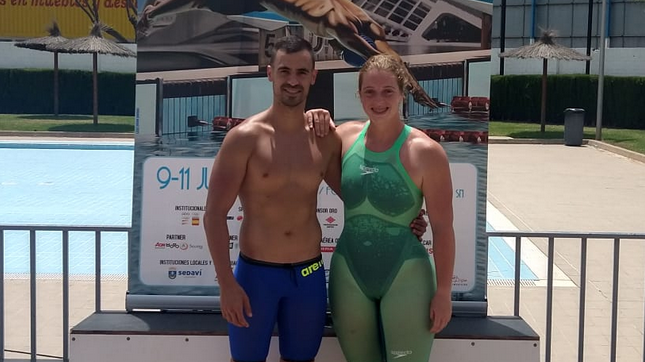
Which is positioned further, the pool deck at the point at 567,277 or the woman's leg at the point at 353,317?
the pool deck at the point at 567,277

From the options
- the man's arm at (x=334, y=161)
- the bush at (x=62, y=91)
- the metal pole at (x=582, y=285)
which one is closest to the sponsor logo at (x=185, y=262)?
the man's arm at (x=334, y=161)

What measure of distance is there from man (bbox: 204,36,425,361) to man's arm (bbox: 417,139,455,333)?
455mm

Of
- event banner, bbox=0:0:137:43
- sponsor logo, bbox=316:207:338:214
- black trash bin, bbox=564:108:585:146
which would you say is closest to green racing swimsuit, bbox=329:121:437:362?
sponsor logo, bbox=316:207:338:214

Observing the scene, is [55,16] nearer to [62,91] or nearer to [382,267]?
[62,91]

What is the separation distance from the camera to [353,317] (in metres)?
3.33

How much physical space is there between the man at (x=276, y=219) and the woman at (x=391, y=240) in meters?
0.14

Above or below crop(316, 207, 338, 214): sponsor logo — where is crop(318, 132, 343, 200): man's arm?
above

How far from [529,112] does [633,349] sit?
28663 mm

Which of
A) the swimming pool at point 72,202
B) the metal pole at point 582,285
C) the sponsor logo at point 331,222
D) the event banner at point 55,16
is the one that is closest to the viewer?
the sponsor logo at point 331,222

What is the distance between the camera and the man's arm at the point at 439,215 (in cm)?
323

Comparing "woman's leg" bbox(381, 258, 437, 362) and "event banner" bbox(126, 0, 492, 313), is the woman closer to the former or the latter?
"woman's leg" bbox(381, 258, 437, 362)

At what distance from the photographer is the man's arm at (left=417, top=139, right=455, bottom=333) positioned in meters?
3.23

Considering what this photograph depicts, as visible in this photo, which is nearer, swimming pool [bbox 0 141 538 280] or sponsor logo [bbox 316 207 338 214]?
sponsor logo [bbox 316 207 338 214]

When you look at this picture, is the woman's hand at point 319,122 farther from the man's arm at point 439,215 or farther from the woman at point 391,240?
the man's arm at point 439,215
